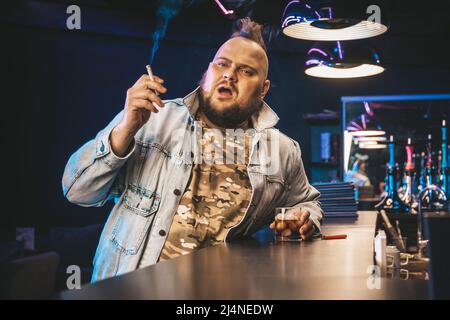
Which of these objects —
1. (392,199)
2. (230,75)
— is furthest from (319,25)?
(392,199)

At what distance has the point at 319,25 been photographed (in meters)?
3.14

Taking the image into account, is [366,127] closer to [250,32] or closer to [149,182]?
[250,32]

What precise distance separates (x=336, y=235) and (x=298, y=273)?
1165 mm

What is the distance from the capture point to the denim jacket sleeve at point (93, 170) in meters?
2.39

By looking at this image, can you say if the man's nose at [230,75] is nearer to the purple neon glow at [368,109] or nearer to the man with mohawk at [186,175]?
the man with mohawk at [186,175]

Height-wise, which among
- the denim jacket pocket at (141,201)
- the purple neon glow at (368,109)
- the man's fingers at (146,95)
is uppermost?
the purple neon glow at (368,109)

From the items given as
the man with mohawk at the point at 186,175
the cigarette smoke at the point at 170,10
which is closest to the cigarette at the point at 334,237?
the man with mohawk at the point at 186,175

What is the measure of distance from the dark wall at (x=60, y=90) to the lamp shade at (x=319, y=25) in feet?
12.1

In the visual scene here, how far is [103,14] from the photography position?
6.77m

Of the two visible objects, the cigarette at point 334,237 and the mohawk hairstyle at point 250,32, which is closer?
the cigarette at point 334,237

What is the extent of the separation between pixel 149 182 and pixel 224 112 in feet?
1.99
